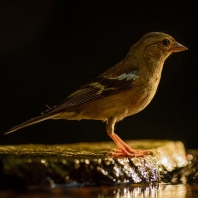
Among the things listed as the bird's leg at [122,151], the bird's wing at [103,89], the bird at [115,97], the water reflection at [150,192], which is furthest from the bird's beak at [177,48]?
the water reflection at [150,192]

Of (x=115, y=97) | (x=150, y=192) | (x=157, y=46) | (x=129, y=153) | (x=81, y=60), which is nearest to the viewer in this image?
(x=150, y=192)

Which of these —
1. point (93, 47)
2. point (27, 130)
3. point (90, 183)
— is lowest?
point (90, 183)

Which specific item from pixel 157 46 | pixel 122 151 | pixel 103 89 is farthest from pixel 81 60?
pixel 122 151

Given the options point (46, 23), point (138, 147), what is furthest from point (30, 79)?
point (138, 147)

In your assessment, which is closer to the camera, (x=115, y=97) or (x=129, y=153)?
(x=129, y=153)

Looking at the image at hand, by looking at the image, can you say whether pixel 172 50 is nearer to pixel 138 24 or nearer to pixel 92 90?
pixel 92 90

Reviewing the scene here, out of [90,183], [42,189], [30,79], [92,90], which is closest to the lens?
[42,189]

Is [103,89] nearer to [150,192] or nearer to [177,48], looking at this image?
[177,48]
